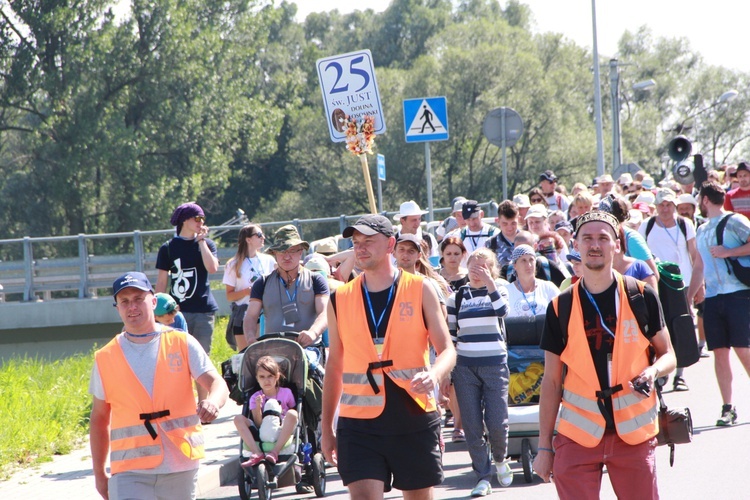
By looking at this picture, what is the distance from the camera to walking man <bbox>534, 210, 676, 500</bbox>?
189 inches

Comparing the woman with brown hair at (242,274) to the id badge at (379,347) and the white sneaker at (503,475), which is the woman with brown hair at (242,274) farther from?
the id badge at (379,347)

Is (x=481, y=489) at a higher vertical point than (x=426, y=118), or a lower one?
lower

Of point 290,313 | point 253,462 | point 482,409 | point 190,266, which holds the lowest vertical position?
point 253,462

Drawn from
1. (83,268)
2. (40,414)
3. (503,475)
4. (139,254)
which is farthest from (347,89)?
(83,268)

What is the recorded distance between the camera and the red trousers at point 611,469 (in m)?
4.79

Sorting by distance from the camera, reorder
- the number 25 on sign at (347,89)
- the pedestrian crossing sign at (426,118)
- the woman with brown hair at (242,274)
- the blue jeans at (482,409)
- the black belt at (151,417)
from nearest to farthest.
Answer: the black belt at (151,417) → the blue jeans at (482,409) → the woman with brown hair at (242,274) → the number 25 on sign at (347,89) → the pedestrian crossing sign at (426,118)

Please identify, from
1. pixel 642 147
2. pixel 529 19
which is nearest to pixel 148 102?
pixel 642 147

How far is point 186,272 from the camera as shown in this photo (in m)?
10.4

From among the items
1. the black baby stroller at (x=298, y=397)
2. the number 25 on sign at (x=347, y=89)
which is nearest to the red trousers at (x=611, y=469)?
the black baby stroller at (x=298, y=397)

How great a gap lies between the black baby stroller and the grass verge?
224 centimetres

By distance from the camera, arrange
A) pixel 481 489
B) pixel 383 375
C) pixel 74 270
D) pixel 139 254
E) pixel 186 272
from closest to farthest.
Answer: pixel 383 375 < pixel 481 489 < pixel 186 272 < pixel 139 254 < pixel 74 270

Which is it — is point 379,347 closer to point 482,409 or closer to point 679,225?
point 482,409

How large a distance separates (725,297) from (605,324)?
17.4 feet

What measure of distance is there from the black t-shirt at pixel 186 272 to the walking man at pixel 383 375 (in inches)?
198
